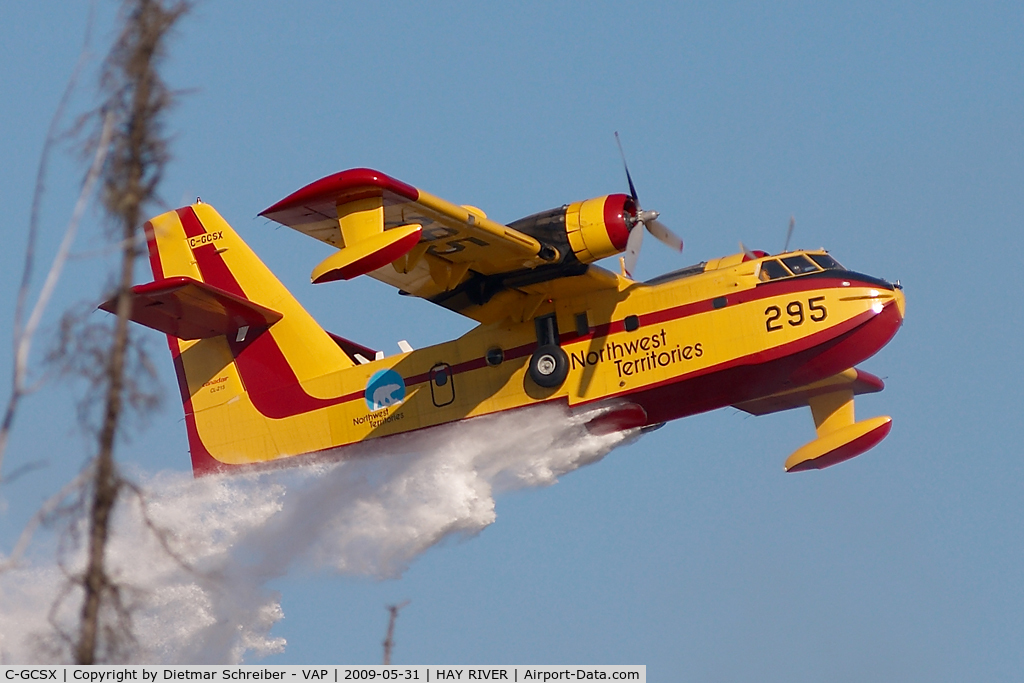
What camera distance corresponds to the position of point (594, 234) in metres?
16.9

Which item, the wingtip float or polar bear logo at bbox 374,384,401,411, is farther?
polar bear logo at bbox 374,384,401,411

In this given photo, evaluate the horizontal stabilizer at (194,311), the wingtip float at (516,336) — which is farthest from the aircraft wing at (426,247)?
the horizontal stabilizer at (194,311)

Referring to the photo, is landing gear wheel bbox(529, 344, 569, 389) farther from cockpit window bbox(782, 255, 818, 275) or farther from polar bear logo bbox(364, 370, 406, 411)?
cockpit window bbox(782, 255, 818, 275)

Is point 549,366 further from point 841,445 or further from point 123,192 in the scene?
point 123,192

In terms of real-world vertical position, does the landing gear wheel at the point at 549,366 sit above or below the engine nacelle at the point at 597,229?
below

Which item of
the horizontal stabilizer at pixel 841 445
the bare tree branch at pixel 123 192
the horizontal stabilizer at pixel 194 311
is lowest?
the bare tree branch at pixel 123 192

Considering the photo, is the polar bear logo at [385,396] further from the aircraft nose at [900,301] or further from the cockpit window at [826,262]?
the aircraft nose at [900,301]

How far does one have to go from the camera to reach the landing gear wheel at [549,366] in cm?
1783

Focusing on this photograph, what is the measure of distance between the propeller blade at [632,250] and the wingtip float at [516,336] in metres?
0.11

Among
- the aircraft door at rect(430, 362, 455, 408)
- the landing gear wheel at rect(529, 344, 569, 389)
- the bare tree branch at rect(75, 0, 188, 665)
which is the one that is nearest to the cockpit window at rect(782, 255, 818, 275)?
the landing gear wheel at rect(529, 344, 569, 389)

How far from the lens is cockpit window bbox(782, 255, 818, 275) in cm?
1736

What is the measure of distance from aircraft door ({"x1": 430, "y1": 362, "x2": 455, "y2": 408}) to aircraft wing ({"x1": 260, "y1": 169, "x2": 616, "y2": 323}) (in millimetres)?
869

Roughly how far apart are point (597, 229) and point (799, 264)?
2.69 m

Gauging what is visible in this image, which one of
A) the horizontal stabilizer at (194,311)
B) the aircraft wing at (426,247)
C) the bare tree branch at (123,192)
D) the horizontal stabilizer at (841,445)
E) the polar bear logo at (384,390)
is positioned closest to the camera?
the bare tree branch at (123,192)
